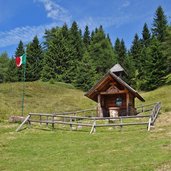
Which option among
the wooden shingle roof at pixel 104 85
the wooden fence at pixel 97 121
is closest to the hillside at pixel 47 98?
the wooden shingle roof at pixel 104 85

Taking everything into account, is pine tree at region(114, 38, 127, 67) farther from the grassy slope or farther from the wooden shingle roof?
the grassy slope

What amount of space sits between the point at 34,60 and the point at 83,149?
59191mm

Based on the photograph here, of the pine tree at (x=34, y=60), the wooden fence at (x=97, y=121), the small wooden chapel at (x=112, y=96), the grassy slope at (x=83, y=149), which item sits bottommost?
the grassy slope at (x=83, y=149)

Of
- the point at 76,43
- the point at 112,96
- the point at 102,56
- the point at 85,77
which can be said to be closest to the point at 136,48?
the point at 102,56

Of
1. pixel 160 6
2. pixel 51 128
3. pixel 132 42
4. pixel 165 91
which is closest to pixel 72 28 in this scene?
pixel 132 42

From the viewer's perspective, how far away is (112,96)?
32.8 m

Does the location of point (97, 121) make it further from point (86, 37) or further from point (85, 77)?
point (86, 37)

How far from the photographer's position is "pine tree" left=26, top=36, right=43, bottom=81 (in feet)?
232

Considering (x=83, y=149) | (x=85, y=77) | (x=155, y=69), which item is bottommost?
(x=83, y=149)

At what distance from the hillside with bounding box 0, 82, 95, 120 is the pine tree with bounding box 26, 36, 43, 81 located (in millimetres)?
12670

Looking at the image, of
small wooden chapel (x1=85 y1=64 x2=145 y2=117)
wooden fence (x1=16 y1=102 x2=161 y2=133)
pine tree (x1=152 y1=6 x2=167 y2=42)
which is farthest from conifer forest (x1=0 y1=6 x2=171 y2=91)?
wooden fence (x1=16 y1=102 x2=161 y2=133)

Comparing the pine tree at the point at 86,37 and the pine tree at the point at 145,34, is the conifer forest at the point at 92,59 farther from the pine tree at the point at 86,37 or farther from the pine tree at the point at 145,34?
the pine tree at the point at 86,37

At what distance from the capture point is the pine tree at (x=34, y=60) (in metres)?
70.7

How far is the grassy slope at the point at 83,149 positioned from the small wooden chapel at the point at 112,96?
24.5ft
